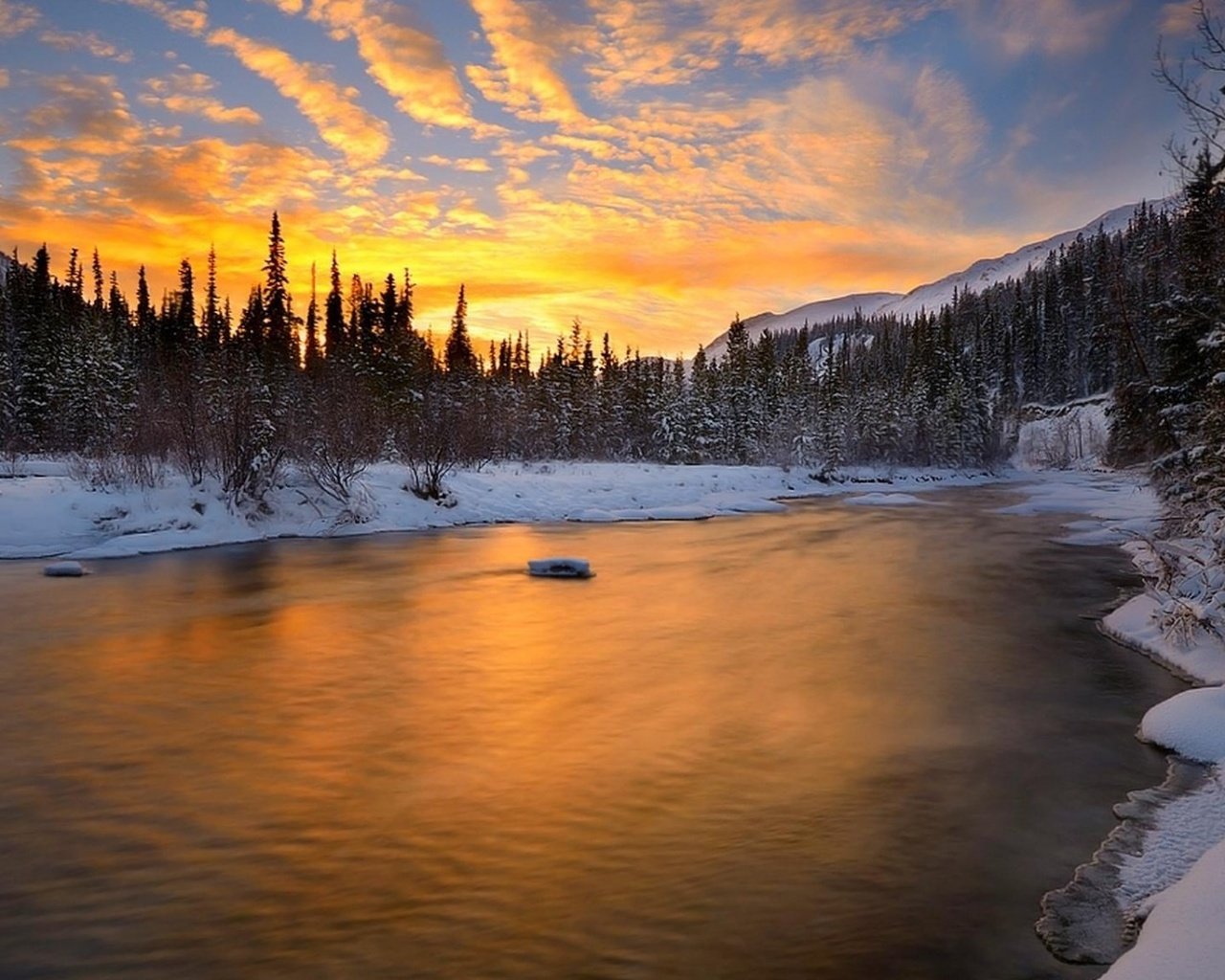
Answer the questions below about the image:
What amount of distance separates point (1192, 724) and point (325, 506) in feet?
A: 93.0

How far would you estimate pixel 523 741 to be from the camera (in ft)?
30.5

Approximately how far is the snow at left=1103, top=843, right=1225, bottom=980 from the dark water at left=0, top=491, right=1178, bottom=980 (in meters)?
0.53

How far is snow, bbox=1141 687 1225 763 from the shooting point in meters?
8.31

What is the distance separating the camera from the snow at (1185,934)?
13.4 feet

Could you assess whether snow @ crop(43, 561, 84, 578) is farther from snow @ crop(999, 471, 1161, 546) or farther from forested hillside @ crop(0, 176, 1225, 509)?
snow @ crop(999, 471, 1161, 546)

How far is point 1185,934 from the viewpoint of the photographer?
444cm

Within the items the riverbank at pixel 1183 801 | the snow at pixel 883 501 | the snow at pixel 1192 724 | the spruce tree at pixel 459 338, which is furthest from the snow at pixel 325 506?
the spruce tree at pixel 459 338

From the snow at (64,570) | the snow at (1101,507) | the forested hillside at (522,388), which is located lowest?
the snow at (64,570)

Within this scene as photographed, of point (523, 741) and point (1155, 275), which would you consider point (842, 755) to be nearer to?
point (523, 741)

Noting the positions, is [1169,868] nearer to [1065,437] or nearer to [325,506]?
[325,506]

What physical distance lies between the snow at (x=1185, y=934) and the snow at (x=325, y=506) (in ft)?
84.7

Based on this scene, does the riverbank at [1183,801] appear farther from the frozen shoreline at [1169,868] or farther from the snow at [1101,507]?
the snow at [1101,507]

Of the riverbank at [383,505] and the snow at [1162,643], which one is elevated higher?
the riverbank at [383,505]

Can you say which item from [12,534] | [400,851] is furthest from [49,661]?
[12,534]
